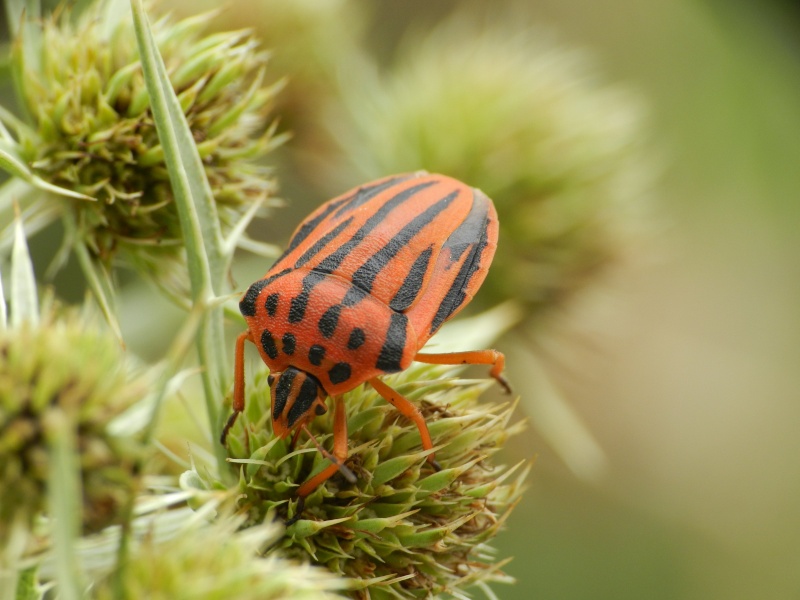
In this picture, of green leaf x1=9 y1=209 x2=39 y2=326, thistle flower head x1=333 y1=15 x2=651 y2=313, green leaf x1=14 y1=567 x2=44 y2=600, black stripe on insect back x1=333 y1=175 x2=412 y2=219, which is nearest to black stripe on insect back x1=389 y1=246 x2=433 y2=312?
black stripe on insect back x1=333 y1=175 x2=412 y2=219

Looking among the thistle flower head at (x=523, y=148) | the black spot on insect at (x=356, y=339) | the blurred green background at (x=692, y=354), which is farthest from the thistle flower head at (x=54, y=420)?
the blurred green background at (x=692, y=354)

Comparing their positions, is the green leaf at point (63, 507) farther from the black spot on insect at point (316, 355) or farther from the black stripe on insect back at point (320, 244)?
the black stripe on insect back at point (320, 244)

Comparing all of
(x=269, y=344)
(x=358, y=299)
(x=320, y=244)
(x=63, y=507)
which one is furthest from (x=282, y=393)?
(x=63, y=507)

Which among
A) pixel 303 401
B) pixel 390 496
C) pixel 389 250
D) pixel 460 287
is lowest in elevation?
pixel 390 496

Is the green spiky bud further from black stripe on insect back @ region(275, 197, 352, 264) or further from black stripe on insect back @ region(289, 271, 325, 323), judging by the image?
black stripe on insect back @ region(275, 197, 352, 264)

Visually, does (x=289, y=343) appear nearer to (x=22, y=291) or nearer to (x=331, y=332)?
(x=331, y=332)

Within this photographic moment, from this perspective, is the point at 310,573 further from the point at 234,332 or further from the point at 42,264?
the point at 42,264
